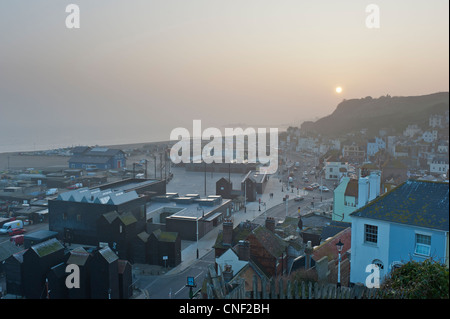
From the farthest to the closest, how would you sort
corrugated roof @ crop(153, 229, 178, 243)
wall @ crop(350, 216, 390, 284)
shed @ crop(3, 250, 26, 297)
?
corrugated roof @ crop(153, 229, 178, 243), shed @ crop(3, 250, 26, 297), wall @ crop(350, 216, 390, 284)

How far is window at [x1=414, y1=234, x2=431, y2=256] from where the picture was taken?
13.6 m

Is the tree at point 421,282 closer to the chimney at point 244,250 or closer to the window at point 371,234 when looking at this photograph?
the window at point 371,234

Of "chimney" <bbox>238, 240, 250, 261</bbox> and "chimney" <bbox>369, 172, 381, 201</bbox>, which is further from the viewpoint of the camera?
"chimney" <bbox>369, 172, 381, 201</bbox>

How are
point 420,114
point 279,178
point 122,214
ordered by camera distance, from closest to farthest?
point 122,214, point 279,178, point 420,114

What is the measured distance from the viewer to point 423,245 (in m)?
13.8

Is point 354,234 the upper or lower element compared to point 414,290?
lower

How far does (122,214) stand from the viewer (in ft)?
94.0

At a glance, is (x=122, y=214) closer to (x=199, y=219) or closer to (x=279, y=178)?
(x=199, y=219)

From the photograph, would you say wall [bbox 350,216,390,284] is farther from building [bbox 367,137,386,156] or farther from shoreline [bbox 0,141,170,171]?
shoreline [bbox 0,141,170,171]

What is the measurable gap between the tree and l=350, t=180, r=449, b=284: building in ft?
18.1

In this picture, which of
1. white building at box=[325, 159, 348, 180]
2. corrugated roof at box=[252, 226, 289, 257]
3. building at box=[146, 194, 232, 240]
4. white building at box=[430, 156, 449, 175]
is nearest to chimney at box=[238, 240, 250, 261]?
corrugated roof at box=[252, 226, 289, 257]

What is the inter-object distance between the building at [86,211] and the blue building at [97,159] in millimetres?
50912
